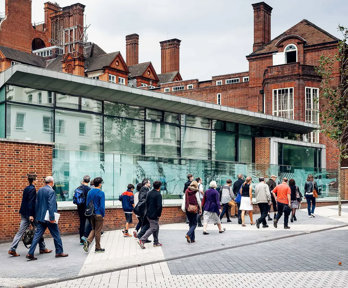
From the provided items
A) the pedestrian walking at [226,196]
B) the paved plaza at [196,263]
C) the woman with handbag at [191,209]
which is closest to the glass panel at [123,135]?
the pedestrian walking at [226,196]

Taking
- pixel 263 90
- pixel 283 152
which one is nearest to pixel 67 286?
pixel 283 152

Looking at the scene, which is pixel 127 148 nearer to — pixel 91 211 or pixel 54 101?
pixel 54 101

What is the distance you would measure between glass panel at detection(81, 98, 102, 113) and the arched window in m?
28.8

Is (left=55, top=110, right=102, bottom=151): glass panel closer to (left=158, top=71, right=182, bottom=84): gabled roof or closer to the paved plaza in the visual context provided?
the paved plaza

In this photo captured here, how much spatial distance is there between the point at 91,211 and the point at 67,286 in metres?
2.91

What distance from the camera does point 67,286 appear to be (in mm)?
7859

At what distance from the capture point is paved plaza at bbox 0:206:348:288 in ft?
26.5

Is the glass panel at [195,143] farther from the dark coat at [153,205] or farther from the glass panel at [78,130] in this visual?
the dark coat at [153,205]

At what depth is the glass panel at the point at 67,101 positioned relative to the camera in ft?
59.7

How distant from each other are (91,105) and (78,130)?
52.1 inches

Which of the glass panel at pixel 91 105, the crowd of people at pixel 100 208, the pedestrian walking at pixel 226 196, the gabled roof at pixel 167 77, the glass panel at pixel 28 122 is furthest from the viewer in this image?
the gabled roof at pixel 167 77

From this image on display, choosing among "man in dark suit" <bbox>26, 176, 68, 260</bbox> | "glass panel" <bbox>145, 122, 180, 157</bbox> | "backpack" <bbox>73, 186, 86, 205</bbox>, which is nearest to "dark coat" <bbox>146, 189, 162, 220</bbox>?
"backpack" <bbox>73, 186, 86, 205</bbox>

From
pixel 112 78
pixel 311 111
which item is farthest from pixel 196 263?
pixel 112 78

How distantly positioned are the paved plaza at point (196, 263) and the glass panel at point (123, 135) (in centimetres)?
641
